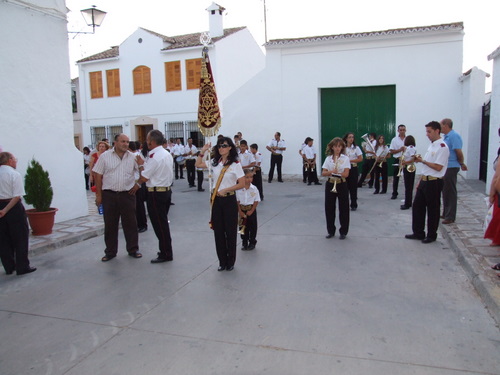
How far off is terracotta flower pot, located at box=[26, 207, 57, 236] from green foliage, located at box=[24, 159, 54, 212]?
148 mm

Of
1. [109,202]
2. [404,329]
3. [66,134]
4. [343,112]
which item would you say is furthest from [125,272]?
[343,112]

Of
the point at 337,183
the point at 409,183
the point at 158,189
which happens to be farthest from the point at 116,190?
the point at 409,183

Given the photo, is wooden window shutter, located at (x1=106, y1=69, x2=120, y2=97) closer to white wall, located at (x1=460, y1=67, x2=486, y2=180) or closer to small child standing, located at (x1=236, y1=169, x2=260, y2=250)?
white wall, located at (x1=460, y1=67, x2=486, y2=180)

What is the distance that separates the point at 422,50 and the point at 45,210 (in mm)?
13065

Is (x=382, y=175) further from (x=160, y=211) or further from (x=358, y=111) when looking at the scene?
(x=160, y=211)

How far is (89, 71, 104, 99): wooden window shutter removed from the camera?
25750 millimetres

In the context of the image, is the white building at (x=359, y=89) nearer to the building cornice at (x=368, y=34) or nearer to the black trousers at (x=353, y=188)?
the building cornice at (x=368, y=34)

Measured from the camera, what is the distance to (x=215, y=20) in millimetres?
24203

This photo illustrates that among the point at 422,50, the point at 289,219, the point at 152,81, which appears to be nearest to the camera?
the point at 289,219

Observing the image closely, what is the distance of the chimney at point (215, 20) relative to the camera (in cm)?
2416

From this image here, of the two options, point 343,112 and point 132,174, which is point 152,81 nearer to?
point 343,112

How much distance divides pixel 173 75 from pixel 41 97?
15.9 meters

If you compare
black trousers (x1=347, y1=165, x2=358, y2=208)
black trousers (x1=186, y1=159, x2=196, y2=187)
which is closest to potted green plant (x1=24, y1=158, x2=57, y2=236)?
black trousers (x1=347, y1=165, x2=358, y2=208)

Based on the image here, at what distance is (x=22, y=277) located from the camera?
571 centimetres
